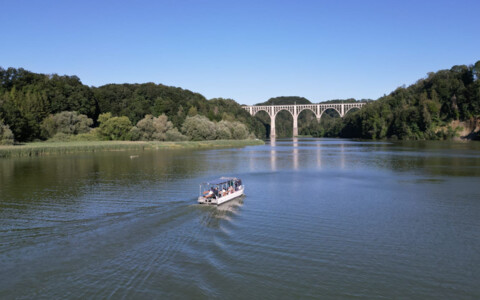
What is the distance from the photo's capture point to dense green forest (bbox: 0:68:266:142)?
77.4 m

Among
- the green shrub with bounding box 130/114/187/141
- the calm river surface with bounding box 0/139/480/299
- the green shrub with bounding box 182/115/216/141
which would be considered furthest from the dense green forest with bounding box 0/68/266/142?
the calm river surface with bounding box 0/139/480/299

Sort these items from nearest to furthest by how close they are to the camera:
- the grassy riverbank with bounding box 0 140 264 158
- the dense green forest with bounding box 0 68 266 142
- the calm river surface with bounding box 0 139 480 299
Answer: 1. the calm river surface with bounding box 0 139 480 299
2. the grassy riverbank with bounding box 0 140 264 158
3. the dense green forest with bounding box 0 68 266 142

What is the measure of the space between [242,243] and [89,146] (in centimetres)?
6050

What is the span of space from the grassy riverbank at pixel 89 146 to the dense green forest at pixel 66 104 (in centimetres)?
748

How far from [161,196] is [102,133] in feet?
250

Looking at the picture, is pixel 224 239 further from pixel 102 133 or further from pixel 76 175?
pixel 102 133

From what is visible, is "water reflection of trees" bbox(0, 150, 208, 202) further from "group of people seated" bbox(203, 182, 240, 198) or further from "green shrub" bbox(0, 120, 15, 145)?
"green shrub" bbox(0, 120, 15, 145)

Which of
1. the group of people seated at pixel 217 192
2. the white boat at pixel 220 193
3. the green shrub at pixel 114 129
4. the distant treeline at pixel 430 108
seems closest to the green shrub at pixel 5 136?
the green shrub at pixel 114 129

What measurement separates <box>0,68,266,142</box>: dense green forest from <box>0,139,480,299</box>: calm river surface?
185 feet

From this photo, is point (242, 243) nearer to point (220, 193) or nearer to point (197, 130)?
point (220, 193)

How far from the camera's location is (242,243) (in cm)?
1422

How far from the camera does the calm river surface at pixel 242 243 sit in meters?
10.6

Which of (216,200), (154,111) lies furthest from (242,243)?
(154,111)

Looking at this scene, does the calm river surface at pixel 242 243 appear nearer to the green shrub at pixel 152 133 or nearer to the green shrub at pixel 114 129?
the green shrub at pixel 152 133
